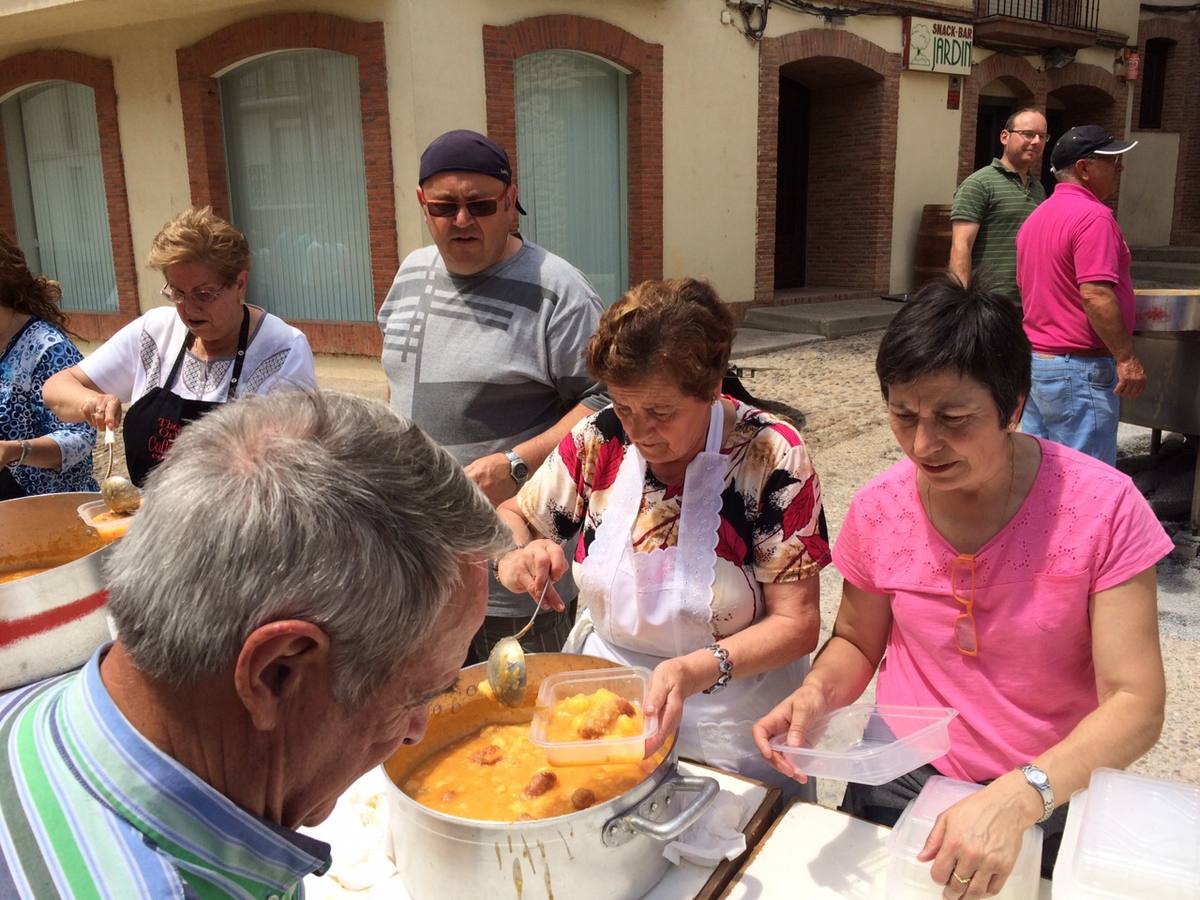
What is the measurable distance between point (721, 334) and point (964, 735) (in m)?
0.87

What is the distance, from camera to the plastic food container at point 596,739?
1393mm

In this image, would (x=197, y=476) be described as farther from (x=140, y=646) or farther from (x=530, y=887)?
(x=530, y=887)

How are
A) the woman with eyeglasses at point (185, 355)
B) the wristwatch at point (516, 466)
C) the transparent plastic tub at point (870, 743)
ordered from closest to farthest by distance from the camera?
the transparent plastic tub at point (870, 743), the wristwatch at point (516, 466), the woman with eyeglasses at point (185, 355)

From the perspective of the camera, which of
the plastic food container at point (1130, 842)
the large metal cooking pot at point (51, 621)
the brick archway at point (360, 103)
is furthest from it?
the brick archway at point (360, 103)

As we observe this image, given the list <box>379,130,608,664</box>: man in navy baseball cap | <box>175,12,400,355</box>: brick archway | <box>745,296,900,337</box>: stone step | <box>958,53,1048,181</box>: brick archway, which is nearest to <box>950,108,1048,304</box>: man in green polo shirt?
<box>379,130,608,664</box>: man in navy baseball cap

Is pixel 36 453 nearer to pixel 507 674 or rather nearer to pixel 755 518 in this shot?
pixel 507 674

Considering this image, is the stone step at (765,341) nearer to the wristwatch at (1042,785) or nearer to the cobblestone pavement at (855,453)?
the cobblestone pavement at (855,453)

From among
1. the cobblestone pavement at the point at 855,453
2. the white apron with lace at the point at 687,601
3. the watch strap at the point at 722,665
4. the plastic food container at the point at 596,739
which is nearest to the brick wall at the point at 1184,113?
the cobblestone pavement at the point at 855,453

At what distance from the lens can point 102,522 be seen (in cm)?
195

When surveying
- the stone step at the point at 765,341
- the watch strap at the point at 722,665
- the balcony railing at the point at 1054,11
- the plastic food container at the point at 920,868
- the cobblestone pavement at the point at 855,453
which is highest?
the balcony railing at the point at 1054,11

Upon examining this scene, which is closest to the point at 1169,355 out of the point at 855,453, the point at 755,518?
the point at 855,453

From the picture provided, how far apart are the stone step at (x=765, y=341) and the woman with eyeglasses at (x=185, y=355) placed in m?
7.38

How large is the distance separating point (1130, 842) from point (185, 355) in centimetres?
257

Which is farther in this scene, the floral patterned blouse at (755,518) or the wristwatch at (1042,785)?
the floral patterned blouse at (755,518)
